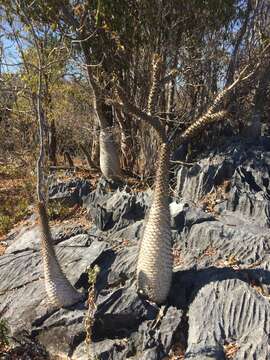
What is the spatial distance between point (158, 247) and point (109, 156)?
3263 mm

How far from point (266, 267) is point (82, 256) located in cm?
218

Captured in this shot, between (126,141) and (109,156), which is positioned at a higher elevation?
(126,141)

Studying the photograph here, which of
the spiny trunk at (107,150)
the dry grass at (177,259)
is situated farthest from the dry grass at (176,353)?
the spiny trunk at (107,150)

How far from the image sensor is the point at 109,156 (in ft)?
23.8

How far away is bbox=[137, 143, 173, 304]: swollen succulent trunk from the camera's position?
411cm

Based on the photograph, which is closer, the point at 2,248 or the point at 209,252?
the point at 209,252

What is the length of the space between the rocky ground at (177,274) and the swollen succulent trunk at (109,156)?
58 cm

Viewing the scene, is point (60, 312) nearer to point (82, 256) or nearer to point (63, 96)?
point (82, 256)

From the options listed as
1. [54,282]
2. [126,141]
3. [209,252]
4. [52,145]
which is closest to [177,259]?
[209,252]

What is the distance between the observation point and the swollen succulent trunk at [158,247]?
13.5ft

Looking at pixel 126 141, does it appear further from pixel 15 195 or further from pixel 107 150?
pixel 15 195

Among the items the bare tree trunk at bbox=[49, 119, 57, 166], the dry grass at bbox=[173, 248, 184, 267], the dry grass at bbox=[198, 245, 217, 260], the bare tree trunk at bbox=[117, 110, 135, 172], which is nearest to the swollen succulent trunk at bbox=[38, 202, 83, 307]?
the dry grass at bbox=[173, 248, 184, 267]

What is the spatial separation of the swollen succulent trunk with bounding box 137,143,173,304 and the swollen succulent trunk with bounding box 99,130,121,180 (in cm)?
308

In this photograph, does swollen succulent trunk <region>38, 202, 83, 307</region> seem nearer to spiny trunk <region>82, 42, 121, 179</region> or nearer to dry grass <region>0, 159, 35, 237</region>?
spiny trunk <region>82, 42, 121, 179</region>
